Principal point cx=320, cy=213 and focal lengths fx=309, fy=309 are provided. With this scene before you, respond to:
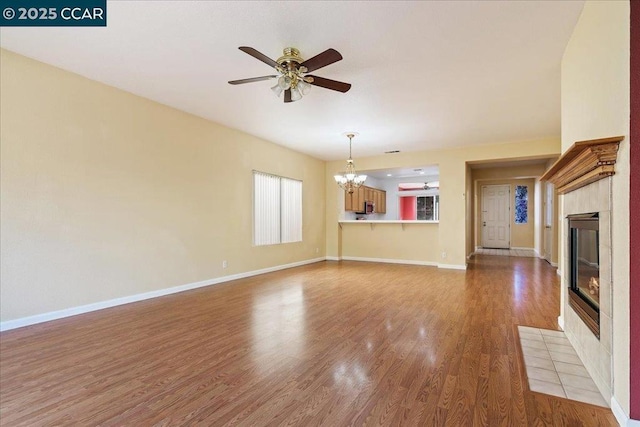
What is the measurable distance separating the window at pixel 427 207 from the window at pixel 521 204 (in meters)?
2.53

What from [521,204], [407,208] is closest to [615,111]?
[521,204]

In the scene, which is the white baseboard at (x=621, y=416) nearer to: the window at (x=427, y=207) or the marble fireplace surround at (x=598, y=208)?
the marble fireplace surround at (x=598, y=208)

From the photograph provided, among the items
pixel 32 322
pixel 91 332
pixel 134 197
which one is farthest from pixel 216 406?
pixel 134 197

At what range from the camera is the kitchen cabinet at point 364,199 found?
8.88 metres

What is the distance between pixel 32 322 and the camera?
3176mm

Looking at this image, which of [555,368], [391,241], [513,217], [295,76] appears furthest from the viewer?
[513,217]

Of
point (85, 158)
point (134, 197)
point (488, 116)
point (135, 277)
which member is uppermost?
point (488, 116)

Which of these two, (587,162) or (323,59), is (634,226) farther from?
(323,59)

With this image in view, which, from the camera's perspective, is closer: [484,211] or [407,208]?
[484,211]

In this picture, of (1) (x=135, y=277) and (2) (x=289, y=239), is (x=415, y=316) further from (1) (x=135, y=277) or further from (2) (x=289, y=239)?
(2) (x=289, y=239)

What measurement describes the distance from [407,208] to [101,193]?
10617 millimetres

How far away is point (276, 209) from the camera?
672 centimetres

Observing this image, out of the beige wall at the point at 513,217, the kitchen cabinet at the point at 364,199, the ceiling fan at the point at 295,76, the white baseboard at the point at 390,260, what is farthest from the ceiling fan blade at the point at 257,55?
the beige wall at the point at 513,217

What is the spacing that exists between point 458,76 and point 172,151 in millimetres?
3942
